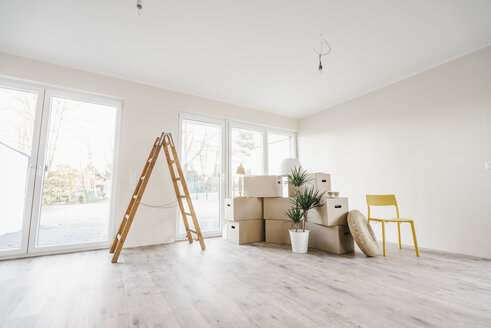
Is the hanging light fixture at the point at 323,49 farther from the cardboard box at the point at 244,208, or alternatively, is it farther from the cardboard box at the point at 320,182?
the cardboard box at the point at 244,208

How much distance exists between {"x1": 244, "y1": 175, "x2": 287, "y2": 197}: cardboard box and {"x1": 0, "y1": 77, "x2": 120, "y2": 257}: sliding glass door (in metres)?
1.97

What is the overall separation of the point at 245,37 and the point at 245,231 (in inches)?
99.5

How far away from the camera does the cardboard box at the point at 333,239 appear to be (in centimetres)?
287

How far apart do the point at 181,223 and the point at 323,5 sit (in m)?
3.36

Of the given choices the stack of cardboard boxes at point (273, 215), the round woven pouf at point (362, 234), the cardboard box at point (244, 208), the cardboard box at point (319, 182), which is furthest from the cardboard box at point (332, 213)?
the cardboard box at point (244, 208)

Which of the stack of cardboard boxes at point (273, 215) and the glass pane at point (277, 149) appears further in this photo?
the glass pane at point (277, 149)

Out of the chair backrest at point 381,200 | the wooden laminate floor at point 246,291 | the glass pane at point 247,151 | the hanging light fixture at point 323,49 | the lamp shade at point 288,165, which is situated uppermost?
the hanging light fixture at point 323,49

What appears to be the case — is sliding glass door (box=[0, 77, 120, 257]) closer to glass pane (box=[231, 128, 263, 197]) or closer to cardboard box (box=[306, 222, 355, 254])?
glass pane (box=[231, 128, 263, 197])

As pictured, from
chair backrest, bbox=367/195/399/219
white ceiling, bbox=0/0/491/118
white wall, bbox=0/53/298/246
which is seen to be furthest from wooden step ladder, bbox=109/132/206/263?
chair backrest, bbox=367/195/399/219

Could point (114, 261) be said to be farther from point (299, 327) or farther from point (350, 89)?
point (350, 89)

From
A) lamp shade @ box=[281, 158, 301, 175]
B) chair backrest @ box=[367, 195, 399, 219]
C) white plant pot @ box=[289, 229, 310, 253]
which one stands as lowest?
white plant pot @ box=[289, 229, 310, 253]

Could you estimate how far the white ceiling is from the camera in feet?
7.04

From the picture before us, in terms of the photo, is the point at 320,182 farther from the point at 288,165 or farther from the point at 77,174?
the point at 77,174

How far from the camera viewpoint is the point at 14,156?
2.77 metres
